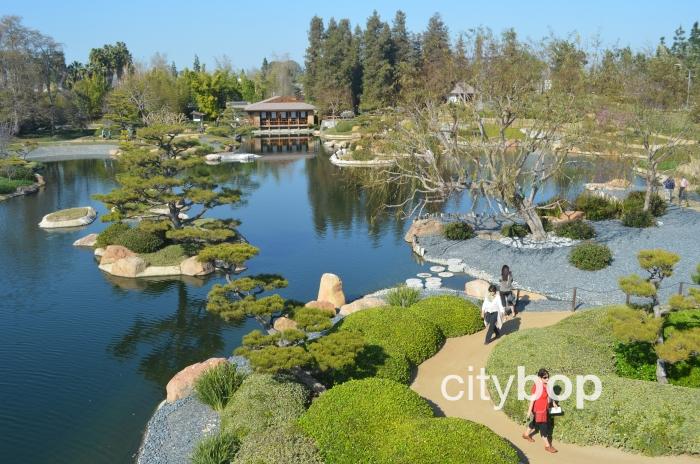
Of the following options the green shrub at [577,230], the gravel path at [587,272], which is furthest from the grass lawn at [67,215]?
the green shrub at [577,230]

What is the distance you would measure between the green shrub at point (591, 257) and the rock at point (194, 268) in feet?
39.5

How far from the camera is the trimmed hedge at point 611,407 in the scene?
8.31 m

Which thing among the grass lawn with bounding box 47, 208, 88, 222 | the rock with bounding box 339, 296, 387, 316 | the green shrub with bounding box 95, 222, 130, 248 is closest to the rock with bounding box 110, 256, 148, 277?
the green shrub with bounding box 95, 222, 130, 248

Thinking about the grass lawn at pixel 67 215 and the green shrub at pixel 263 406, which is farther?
the grass lawn at pixel 67 215

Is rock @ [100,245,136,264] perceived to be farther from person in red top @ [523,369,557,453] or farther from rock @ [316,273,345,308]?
person in red top @ [523,369,557,453]

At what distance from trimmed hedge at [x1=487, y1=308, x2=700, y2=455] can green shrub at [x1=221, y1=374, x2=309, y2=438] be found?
11.5ft

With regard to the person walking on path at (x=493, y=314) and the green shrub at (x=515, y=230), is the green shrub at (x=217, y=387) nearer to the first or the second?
the person walking on path at (x=493, y=314)

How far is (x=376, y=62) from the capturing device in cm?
6688

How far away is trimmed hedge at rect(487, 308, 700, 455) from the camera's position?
8.31m

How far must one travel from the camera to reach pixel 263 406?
31.4ft

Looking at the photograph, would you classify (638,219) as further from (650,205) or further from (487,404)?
(487,404)

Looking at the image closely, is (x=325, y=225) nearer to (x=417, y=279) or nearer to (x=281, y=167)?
(x=417, y=279)

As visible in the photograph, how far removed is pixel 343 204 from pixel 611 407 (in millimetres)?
23210

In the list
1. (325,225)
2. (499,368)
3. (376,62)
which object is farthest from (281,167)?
(499,368)
